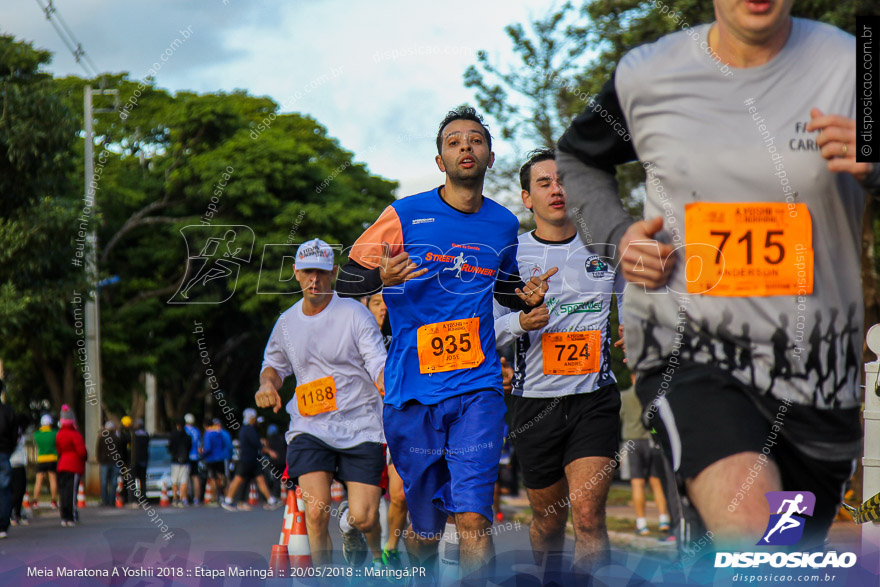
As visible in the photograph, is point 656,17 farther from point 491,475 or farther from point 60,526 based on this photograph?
point 60,526

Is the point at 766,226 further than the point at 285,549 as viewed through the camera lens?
No

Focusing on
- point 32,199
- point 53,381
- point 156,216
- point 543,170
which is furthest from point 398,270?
point 53,381

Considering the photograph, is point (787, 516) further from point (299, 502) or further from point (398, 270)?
point (299, 502)

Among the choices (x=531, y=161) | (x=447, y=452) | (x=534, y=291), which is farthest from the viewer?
(x=531, y=161)

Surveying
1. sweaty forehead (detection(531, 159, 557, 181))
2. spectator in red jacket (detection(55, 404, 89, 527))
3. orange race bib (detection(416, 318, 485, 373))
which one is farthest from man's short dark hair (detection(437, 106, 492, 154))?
spectator in red jacket (detection(55, 404, 89, 527))

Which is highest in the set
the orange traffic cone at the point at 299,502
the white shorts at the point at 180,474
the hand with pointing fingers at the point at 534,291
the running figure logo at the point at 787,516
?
the hand with pointing fingers at the point at 534,291

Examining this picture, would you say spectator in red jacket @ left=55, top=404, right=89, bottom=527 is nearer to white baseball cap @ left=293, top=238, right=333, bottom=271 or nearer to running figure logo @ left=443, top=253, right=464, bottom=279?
white baseball cap @ left=293, top=238, right=333, bottom=271

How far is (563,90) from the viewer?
14.0 metres

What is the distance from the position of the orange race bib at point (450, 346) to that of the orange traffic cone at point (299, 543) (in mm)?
2181

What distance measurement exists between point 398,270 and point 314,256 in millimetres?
2187

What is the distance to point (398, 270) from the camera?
5.60 meters

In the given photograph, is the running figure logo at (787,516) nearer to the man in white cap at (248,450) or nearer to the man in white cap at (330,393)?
the man in white cap at (330,393)

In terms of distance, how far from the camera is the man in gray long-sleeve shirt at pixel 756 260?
3.17 metres

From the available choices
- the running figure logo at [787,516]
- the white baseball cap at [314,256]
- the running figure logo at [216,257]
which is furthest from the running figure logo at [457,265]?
the running figure logo at [787,516]
